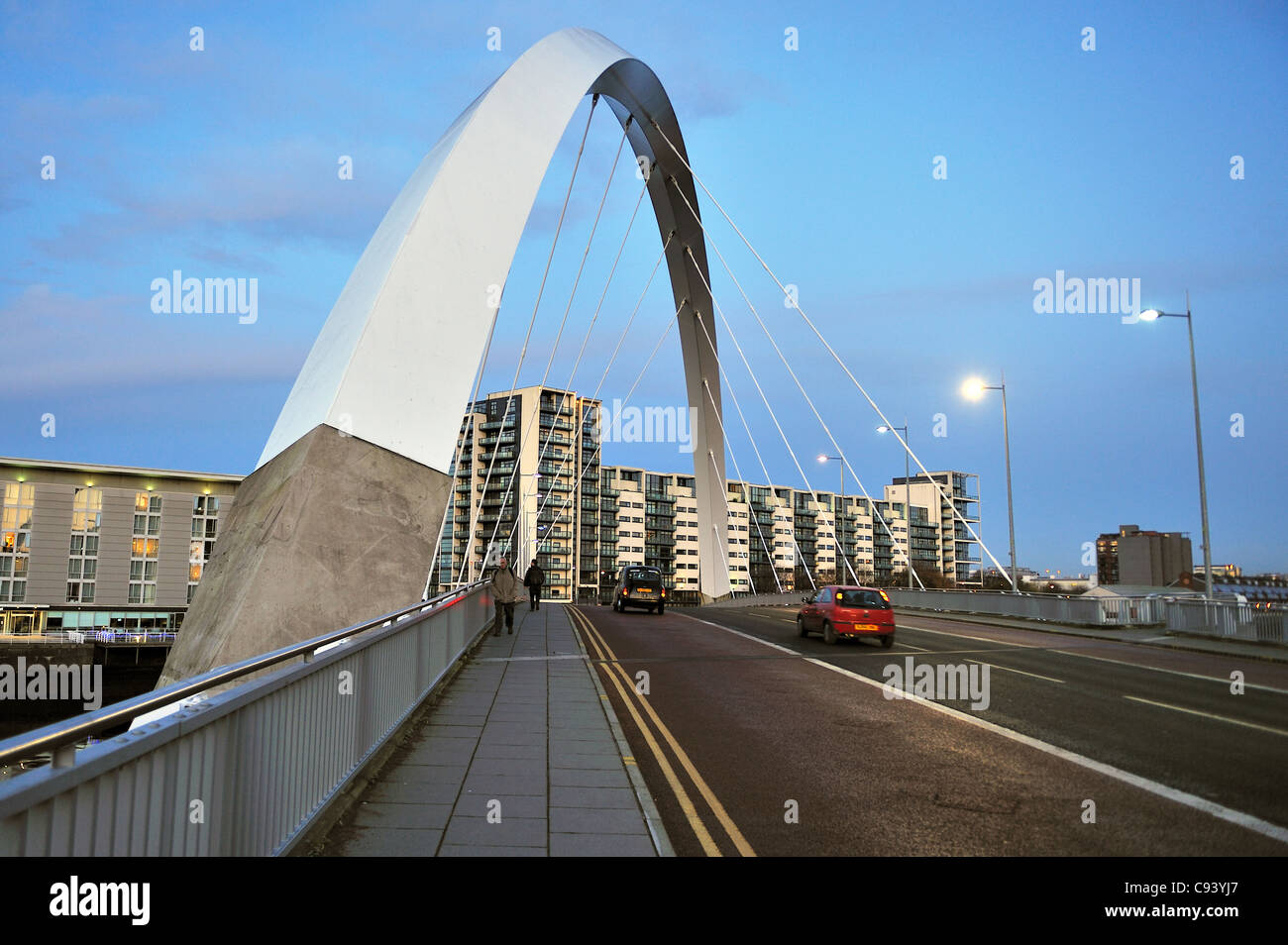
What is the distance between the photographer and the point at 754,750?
875 centimetres

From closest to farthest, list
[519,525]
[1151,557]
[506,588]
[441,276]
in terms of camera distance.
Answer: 1. [441,276]
2. [506,588]
3. [519,525]
4. [1151,557]

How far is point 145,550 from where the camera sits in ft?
290

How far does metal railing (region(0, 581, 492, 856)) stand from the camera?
2672 mm

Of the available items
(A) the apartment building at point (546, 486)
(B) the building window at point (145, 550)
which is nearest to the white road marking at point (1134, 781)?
(B) the building window at point (145, 550)

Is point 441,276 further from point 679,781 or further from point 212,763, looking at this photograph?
point 212,763

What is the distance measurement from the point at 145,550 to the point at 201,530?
5949mm

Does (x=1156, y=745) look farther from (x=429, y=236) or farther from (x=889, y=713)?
(x=429, y=236)

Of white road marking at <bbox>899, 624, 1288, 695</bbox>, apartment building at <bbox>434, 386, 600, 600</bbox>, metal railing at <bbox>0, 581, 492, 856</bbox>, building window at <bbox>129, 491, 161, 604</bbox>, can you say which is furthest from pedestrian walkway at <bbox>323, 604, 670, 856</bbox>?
apartment building at <bbox>434, 386, 600, 600</bbox>

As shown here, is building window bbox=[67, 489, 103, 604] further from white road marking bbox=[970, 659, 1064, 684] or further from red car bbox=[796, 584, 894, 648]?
white road marking bbox=[970, 659, 1064, 684]

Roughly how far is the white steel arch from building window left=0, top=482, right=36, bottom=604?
82.8 meters

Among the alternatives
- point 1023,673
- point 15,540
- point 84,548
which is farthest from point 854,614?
point 15,540

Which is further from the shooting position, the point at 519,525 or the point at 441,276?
the point at 519,525
